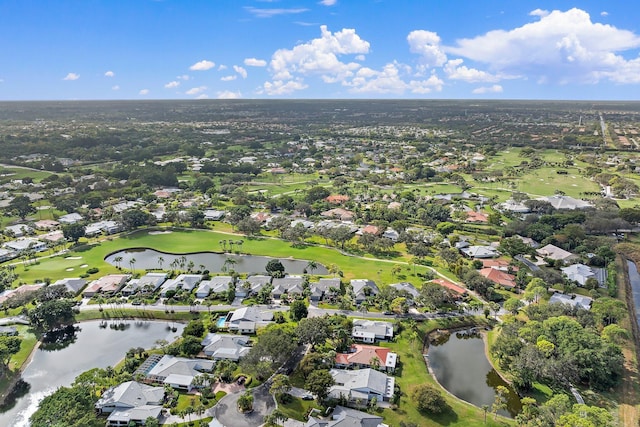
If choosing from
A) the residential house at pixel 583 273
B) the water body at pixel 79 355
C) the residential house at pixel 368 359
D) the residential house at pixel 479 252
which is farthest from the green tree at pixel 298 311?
the residential house at pixel 583 273

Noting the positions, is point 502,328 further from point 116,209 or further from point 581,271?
point 116,209

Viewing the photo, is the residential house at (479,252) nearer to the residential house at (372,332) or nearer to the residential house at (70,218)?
the residential house at (372,332)

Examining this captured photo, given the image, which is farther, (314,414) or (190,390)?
(190,390)

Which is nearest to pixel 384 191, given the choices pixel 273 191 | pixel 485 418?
pixel 273 191

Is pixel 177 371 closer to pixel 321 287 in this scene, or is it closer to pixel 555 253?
pixel 321 287

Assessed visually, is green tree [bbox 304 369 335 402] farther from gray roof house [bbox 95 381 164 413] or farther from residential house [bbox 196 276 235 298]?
residential house [bbox 196 276 235 298]

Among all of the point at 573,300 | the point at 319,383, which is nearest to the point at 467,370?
the point at 319,383

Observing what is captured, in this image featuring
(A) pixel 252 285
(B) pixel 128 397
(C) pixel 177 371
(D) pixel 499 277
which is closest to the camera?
(B) pixel 128 397
